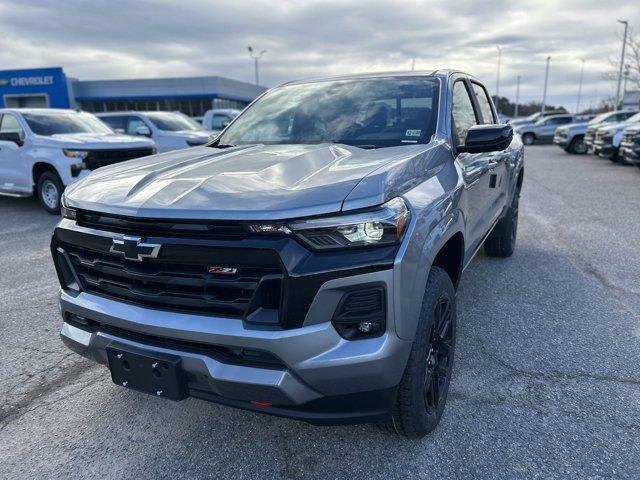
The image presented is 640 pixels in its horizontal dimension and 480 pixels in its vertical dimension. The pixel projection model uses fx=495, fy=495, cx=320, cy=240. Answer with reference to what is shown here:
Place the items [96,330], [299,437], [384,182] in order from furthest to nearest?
[299,437]
[96,330]
[384,182]

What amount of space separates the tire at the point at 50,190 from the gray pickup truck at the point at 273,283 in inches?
253

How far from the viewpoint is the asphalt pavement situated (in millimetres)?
2291

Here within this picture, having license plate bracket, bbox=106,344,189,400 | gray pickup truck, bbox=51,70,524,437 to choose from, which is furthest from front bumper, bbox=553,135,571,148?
license plate bracket, bbox=106,344,189,400

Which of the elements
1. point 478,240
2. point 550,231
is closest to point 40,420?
point 478,240

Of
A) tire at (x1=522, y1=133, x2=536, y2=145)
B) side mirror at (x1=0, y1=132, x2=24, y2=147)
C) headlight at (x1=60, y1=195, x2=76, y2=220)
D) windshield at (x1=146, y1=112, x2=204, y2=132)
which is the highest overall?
windshield at (x1=146, y1=112, x2=204, y2=132)

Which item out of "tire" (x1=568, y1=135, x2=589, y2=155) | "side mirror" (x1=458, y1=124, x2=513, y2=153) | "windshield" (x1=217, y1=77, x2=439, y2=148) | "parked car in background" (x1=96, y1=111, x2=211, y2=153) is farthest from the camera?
"tire" (x1=568, y1=135, x2=589, y2=155)

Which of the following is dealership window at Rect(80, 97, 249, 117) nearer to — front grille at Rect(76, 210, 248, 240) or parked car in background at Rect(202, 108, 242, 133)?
parked car in background at Rect(202, 108, 242, 133)

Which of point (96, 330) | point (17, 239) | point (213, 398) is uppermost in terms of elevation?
point (96, 330)

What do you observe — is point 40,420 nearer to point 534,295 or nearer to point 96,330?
point 96,330

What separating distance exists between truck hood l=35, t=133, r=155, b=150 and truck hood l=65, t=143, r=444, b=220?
5.91 meters

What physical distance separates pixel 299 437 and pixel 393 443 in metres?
0.47

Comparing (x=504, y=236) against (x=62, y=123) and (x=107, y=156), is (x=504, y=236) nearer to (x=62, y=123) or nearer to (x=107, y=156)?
(x=107, y=156)

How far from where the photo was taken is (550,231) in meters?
6.80

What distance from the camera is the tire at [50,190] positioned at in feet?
26.7
